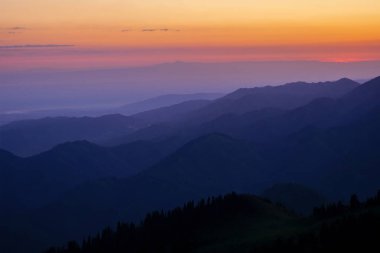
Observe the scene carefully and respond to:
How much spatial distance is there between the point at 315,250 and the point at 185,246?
34741 millimetres

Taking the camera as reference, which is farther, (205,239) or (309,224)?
(205,239)

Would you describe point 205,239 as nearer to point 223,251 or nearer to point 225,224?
point 225,224

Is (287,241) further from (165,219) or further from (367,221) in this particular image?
(165,219)

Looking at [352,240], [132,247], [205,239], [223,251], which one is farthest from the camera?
[132,247]

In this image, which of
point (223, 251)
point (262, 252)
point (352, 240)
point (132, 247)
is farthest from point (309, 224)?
point (132, 247)

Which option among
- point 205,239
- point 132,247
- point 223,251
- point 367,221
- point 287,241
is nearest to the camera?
point 367,221

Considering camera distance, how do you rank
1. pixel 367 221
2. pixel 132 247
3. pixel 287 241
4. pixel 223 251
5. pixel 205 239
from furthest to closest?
1. pixel 132 247
2. pixel 205 239
3. pixel 223 251
4. pixel 287 241
5. pixel 367 221

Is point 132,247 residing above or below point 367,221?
below

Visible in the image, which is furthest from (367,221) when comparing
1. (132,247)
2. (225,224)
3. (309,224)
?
(132,247)

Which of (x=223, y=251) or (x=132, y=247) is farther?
(x=132, y=247)

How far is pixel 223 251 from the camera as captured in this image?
314ft

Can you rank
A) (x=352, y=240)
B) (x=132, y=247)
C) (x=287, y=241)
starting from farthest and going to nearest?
(x=132, y=247)
(x=287, y=241)
(x=352, y=240)

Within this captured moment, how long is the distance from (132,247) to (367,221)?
5912 cm

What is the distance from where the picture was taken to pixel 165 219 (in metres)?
130
